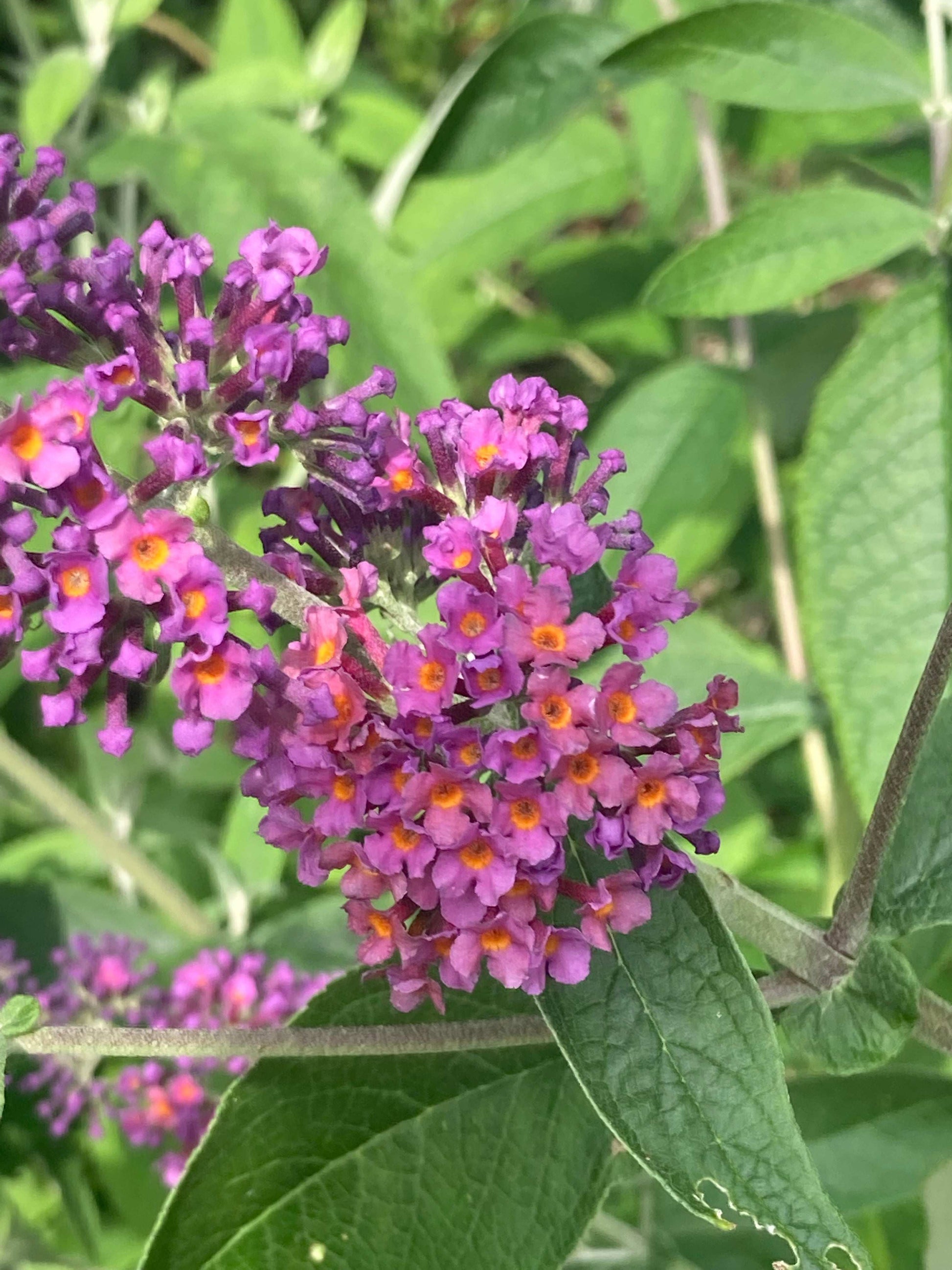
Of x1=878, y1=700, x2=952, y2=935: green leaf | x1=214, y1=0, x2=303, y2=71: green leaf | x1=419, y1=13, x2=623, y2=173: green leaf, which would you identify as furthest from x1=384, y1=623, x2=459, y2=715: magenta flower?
x1=214, y1=0, x2=303, y2=71: green leaf

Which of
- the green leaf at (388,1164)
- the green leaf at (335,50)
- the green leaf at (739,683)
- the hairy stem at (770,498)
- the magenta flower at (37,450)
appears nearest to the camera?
the magenta flower at (37,450)

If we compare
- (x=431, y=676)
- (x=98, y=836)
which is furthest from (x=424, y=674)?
(x=98, y=836)

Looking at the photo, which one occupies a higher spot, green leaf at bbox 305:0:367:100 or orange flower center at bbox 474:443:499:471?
green leaf at bbox 305:0:367:100

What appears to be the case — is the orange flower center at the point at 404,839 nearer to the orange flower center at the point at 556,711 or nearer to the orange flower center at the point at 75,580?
the orange flower center at the point at 556,711

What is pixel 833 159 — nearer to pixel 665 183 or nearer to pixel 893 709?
pixel 665 183

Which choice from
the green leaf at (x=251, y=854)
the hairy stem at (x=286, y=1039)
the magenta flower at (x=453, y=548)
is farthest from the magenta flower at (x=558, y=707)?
the green leaf at (x=251, y=854)

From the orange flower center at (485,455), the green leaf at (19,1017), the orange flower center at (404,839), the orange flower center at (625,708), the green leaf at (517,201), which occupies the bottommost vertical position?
the green leaf at (19,1017)

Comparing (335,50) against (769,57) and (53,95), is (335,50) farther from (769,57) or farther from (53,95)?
(769,57)

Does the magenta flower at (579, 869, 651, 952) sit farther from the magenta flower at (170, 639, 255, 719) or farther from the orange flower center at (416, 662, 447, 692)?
the magenta flower at (170, 639, 255, 719)
